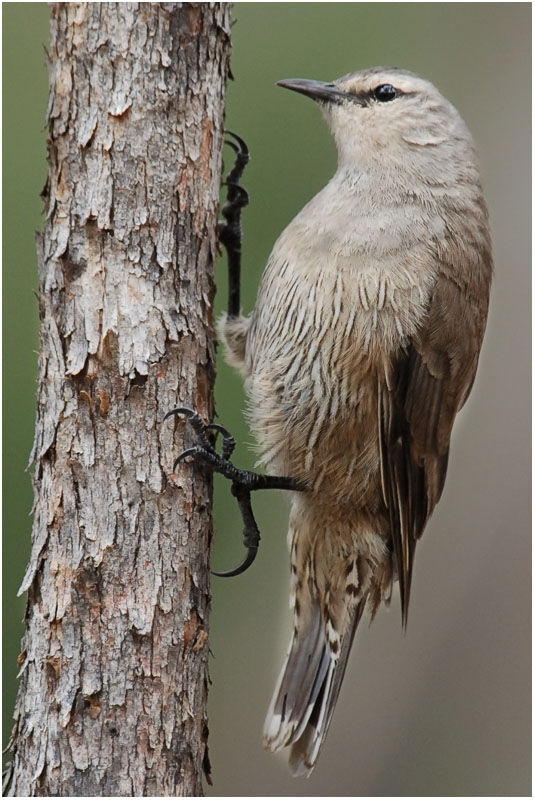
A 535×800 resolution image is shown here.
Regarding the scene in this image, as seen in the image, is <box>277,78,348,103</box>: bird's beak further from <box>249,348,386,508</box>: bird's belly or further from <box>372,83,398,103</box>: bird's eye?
<box>249,348,386,508</box>: bird's belly

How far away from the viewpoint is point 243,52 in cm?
415

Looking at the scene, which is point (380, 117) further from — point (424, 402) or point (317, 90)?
point (424, 402)

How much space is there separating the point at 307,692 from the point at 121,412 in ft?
4.65

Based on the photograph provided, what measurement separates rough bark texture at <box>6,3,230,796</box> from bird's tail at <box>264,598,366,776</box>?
0.89 meters

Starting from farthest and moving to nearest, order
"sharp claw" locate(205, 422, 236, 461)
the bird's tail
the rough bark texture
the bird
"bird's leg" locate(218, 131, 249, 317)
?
1. "bird's leg" locate(218, 131, 249, 317)
2. the bird's tail
3. the bird
4. "sharp claw" locate(205, 422, 236, 461)
5. the rough bark texture

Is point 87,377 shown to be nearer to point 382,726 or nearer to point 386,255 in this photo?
point 386,255

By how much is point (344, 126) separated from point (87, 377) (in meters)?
1.32

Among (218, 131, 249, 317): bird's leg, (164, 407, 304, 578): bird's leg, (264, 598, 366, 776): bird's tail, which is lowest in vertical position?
(264, 598, 366, 776): bird's tail

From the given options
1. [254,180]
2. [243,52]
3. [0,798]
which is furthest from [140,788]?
[243,52]

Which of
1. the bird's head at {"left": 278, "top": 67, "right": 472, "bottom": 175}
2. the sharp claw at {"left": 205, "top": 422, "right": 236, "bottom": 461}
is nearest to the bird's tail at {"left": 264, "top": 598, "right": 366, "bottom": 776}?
the sharp claw at {"left": 205, "top": 422, "right": 236, "bottom": 461}

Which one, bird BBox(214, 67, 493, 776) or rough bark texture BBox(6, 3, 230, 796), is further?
bird BBox(214, 67, 493, 776)

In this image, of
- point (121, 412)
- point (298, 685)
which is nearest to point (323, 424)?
point (121, 412)

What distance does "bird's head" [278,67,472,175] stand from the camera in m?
3.16

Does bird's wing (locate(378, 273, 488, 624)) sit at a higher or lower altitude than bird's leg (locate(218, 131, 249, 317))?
lower
